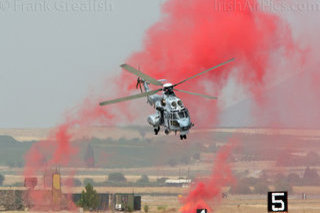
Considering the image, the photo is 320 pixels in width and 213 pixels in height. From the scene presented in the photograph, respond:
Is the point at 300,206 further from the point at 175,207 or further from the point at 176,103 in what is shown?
the point at 176,103

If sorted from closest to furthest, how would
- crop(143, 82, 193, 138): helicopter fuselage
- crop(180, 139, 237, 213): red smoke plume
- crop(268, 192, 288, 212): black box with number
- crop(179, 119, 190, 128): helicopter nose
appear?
1. crop(268, 192, 288, 212): black box with number
2. crop(179, 119, 190, 128): helicopter nose
3. crop(143, 82, 193, 138): helicopter fuselage
4. crop(180, 139, 237, 213): red smoke plume

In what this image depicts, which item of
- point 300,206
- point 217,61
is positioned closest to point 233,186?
point 300,206

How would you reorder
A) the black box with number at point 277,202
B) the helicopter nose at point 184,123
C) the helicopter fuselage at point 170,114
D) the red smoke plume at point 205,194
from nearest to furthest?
1. the black box with number at point 277,202
2. the helicopter nose at point 184,123
3. the helicopter fuselage at point 170,114
4. the red smoke plume at point 205,194

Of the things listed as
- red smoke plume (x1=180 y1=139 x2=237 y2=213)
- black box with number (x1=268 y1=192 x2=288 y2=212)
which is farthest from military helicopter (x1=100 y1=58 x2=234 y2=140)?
red smoke plume (x1=180 y1=139 x2=237 y2=213)

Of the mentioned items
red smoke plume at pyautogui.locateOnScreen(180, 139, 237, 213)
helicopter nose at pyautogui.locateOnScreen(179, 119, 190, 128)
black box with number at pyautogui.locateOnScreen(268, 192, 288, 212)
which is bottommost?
black box with number at pyautogui.locateOnScreen(268, 192, 288, 212)

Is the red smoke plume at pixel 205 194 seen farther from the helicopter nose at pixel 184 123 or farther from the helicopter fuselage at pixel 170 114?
the helicopter nose at pixel 184 123

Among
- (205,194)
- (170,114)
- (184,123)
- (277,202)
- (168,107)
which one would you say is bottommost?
(277,202)

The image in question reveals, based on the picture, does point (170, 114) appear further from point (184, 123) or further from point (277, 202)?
point (277, 202)

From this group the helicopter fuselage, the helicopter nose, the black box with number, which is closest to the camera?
the black box with number

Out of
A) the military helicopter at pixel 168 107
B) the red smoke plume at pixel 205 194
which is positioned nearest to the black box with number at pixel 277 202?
the military helicopter at pixel 168 107

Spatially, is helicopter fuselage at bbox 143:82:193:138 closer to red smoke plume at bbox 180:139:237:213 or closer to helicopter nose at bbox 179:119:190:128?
helicopter nose at bbox 179:119:190:128

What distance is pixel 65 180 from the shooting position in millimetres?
194500

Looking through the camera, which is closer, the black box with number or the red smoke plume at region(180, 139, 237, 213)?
the black box with number

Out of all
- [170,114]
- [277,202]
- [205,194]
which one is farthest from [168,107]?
[205,194]
